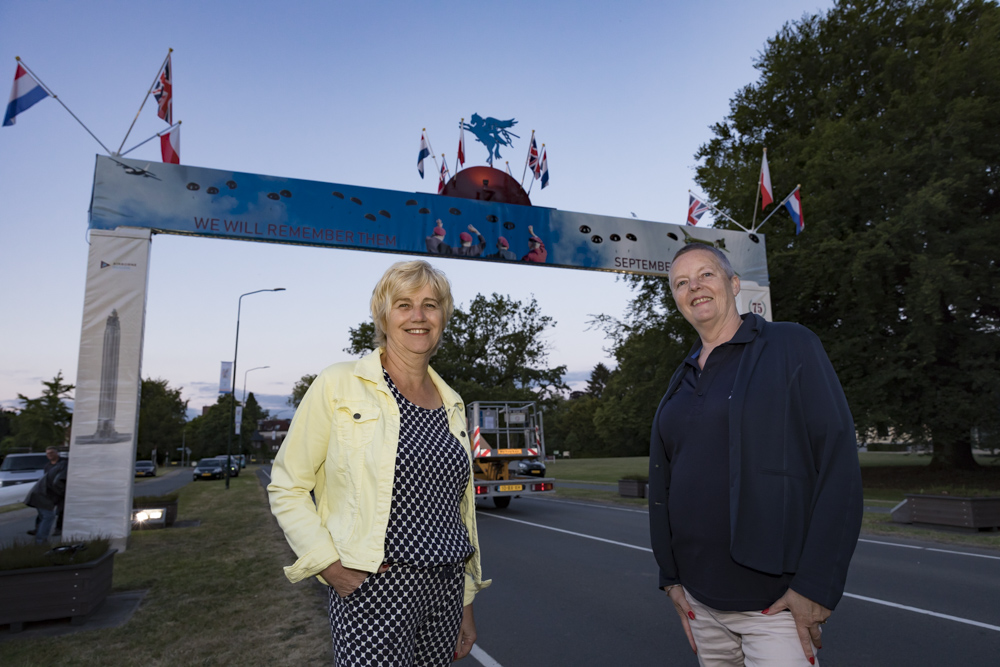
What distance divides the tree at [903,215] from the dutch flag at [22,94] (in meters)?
20.1

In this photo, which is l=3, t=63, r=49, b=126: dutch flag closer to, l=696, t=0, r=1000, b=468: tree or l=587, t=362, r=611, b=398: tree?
l=696, t=0, r=1000, b=468: tree

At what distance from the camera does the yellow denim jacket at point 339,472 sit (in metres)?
1.99

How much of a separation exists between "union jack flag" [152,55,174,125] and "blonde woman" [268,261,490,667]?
37.4ft

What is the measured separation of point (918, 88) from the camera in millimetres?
19625

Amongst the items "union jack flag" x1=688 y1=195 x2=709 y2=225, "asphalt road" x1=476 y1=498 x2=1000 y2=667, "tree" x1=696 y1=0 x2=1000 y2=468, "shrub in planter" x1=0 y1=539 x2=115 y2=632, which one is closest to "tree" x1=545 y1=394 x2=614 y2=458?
"tree" x1=696 y1=0 x2=1000 y2=468

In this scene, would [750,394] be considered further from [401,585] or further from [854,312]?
[854,312]

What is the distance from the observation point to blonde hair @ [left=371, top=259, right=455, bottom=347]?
8.00 feet

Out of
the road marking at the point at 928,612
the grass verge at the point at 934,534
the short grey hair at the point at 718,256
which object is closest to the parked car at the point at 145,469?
the grass verge at the point at 934,534

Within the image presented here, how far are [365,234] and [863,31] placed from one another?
21010mm

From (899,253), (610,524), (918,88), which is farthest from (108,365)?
(918,88)

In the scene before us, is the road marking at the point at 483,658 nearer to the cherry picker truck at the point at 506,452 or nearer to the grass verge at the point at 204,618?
the grass verge at the point at 204,618

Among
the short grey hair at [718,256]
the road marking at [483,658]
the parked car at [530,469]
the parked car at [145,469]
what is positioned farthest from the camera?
the parked car at [145,469]

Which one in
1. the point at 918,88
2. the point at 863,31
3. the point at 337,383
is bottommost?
the point at 337,383

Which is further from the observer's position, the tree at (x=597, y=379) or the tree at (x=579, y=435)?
the tree at (x=597, y=379)
